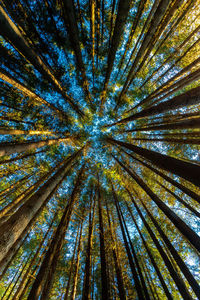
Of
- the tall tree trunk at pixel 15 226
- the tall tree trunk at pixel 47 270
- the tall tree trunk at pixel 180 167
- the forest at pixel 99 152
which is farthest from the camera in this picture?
the forest at pixel 99 152

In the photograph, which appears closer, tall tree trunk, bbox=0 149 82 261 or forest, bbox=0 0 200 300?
tall tree trunk, bbox=0 149 82 261

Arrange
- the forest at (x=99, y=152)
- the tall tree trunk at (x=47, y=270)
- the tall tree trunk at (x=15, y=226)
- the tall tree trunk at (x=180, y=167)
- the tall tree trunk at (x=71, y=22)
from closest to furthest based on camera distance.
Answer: the tall tree trunk at (x=15, y=226), the tall tree trunk at (x=180, y=167), the tall tree trunk at (x=47, y=270), the forest at (x=99, y=152), the tall tree trunk at (x=71, y=22)

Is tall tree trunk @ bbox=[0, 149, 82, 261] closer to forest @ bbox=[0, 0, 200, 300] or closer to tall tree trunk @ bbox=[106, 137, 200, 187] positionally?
forest @ bbox=[0, 0, 200, 300]

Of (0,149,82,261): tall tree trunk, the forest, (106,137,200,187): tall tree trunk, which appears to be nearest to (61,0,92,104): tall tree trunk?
the forest

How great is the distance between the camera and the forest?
2771 mm

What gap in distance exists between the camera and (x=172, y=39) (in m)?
4.81

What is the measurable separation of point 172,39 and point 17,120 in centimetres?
702

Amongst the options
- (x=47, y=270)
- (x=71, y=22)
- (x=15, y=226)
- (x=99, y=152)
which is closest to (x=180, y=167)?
(x=15, y=226)

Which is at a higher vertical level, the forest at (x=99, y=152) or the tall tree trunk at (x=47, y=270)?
the forest at (x=99, y=152)

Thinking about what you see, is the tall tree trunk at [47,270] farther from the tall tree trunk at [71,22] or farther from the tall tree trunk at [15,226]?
the tall tree trunk at [71,22]

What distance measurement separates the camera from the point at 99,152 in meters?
8.12

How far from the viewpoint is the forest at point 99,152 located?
2.77 meters

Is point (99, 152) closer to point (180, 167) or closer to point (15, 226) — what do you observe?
point (180, 167)

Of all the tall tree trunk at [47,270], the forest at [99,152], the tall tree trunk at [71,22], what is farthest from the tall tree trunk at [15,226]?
the tall tree trunk at [71,22]
